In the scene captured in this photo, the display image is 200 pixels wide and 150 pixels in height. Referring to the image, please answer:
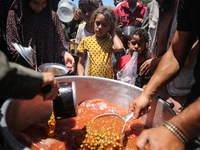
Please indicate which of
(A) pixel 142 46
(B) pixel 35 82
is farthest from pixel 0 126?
(A) pixel 142 46

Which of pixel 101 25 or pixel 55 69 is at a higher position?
pixel 101 25

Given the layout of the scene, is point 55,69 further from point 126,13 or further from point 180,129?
point 126,13

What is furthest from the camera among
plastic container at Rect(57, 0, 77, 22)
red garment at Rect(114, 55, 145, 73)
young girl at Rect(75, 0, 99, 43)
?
plastic container at Rect(57, 0, 77, 22)

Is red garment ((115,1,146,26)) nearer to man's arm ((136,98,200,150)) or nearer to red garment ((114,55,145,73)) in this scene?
red garment ((114,55,145,73))

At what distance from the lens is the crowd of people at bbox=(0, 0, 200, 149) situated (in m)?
0.74

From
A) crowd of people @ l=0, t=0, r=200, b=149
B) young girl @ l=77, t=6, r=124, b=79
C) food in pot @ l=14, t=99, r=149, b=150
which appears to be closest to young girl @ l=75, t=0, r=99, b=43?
crowd of people @ l=0, t=0, r=200, b=149

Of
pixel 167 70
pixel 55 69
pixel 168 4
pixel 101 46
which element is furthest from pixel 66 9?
pixel 167 70

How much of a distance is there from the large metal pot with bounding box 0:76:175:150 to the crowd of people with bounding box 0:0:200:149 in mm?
183

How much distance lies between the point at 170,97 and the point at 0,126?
76.5 inches

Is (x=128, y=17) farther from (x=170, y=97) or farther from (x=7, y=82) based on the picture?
(x=7, y=82)

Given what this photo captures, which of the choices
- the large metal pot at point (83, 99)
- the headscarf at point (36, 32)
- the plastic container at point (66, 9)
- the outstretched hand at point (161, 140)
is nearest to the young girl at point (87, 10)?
the plastic container at point (66, 9)

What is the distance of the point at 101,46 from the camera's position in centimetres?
259

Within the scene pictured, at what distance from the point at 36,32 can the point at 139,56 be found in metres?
1.97

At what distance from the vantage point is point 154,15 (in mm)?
3154
